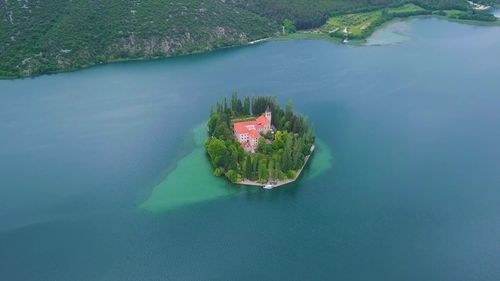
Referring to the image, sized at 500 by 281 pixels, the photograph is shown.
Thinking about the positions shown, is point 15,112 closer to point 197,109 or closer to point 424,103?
point 197,109

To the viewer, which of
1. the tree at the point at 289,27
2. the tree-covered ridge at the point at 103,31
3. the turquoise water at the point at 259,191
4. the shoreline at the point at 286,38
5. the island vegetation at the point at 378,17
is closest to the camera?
the turquoise water at the point at 259,191

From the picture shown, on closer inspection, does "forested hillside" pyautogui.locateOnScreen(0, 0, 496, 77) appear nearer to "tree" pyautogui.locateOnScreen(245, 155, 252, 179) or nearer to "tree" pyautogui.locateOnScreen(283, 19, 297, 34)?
"tree" pyautogui.locateOnScreen(283, 19, 297, 34)

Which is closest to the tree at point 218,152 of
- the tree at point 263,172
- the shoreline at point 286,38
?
the tree at point 263,172

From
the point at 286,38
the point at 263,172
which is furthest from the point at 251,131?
the point at 286,38

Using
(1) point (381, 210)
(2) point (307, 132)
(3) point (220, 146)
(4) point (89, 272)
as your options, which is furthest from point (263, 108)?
(4) point (89, 272)

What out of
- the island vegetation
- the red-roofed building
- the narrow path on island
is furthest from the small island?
the island vegetation

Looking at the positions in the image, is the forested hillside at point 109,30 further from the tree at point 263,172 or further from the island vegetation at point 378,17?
the tree at point 263,172

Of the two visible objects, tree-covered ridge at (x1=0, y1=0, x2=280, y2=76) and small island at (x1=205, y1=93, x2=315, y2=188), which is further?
tree-covered ridge at (x1=0, y1=0, x2=280, y2=76)
